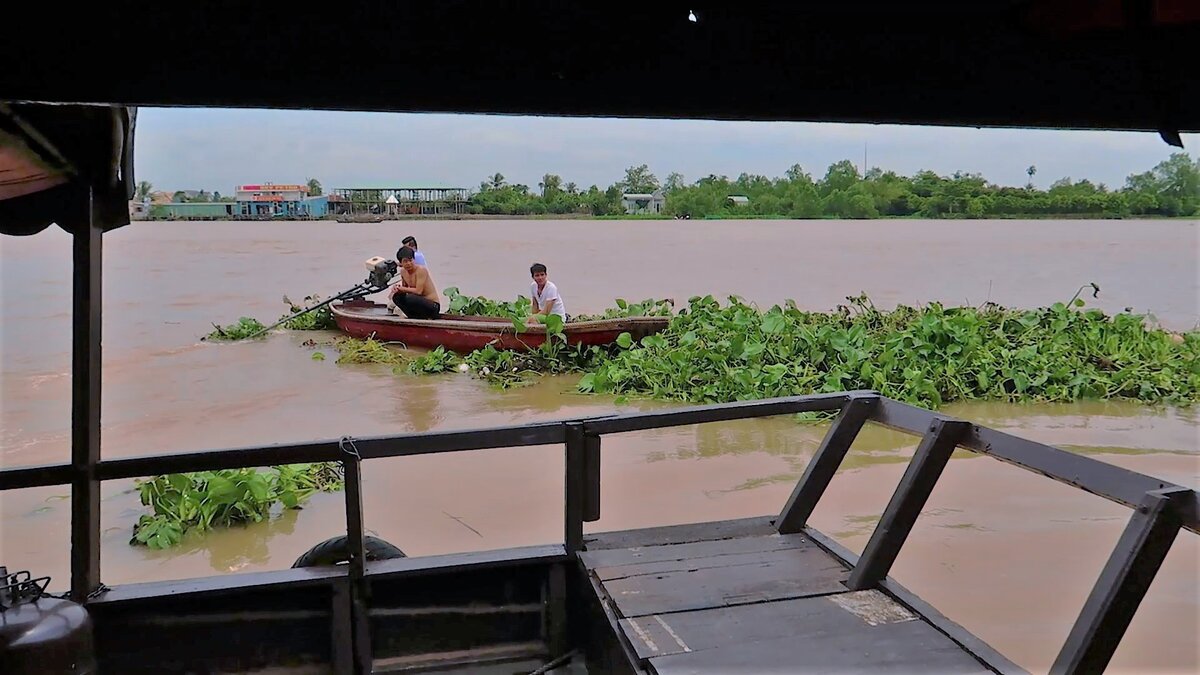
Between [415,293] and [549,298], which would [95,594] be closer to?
[549,298]

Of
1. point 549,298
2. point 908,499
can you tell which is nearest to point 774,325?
point 549,298

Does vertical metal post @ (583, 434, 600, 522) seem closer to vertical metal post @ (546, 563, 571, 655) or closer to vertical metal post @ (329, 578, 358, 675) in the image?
vertical metal post @ (546, 563, 571, 655)

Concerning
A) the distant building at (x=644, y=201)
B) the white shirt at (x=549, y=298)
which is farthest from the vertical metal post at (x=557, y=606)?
the distant building at (x=644, y=201)

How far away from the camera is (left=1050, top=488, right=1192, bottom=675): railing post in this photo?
1775mm

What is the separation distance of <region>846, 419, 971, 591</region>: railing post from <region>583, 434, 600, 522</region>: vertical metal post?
33.4 inches

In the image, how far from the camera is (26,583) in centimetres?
251

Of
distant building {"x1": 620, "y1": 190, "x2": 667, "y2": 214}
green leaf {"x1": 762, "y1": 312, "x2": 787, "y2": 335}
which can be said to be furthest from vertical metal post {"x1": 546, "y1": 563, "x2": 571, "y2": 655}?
distant building {"x1": 620, "y1": 190, "x2": 667, "y2": 214}

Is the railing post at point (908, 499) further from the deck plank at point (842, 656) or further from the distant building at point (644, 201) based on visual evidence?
the distant building at point (644, 201)

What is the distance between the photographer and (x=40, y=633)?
238 cm

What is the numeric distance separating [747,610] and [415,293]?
8981mm

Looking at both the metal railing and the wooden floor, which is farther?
the wooden floor

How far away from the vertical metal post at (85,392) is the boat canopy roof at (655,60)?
1338 mm

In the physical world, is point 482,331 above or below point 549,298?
below

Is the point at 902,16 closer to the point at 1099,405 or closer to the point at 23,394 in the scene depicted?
the point at 1099,405
